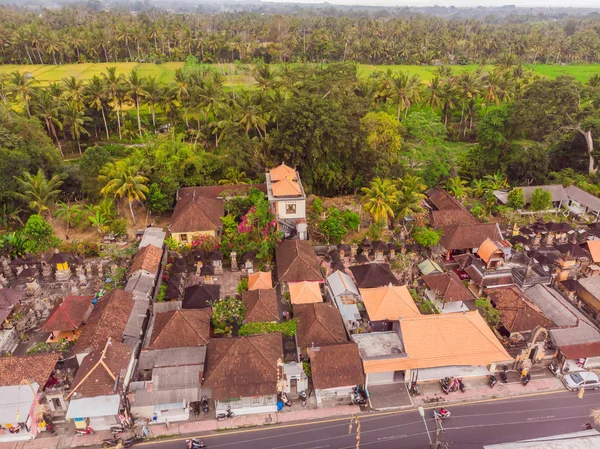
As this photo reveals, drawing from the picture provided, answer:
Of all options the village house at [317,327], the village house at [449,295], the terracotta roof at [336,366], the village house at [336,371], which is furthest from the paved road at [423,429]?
the village house at [449,295]

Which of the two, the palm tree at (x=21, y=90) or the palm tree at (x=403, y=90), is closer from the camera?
the palm tree at (x=21, y=90)

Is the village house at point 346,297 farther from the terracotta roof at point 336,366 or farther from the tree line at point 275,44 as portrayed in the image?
the tree line at point 275,44

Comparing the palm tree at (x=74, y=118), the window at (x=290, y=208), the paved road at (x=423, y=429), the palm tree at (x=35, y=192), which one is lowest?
the paved road at (x=423, y=429)

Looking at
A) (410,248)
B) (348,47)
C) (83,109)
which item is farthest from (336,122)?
(348,47)

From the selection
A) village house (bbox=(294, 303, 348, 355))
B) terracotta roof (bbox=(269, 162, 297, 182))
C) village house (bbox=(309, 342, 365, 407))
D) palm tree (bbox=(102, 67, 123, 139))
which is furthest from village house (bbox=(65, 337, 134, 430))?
palm tree (bbox=(102, 67, 123, 139))

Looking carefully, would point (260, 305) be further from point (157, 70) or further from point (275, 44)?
point (275, 44)

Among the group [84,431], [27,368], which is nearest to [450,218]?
[84,431]

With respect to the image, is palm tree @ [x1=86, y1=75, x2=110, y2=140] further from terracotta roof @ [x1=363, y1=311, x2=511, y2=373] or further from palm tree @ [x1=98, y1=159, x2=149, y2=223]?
terracotta roof @ [x1=363, y1=311, x2=511, y2=373]
